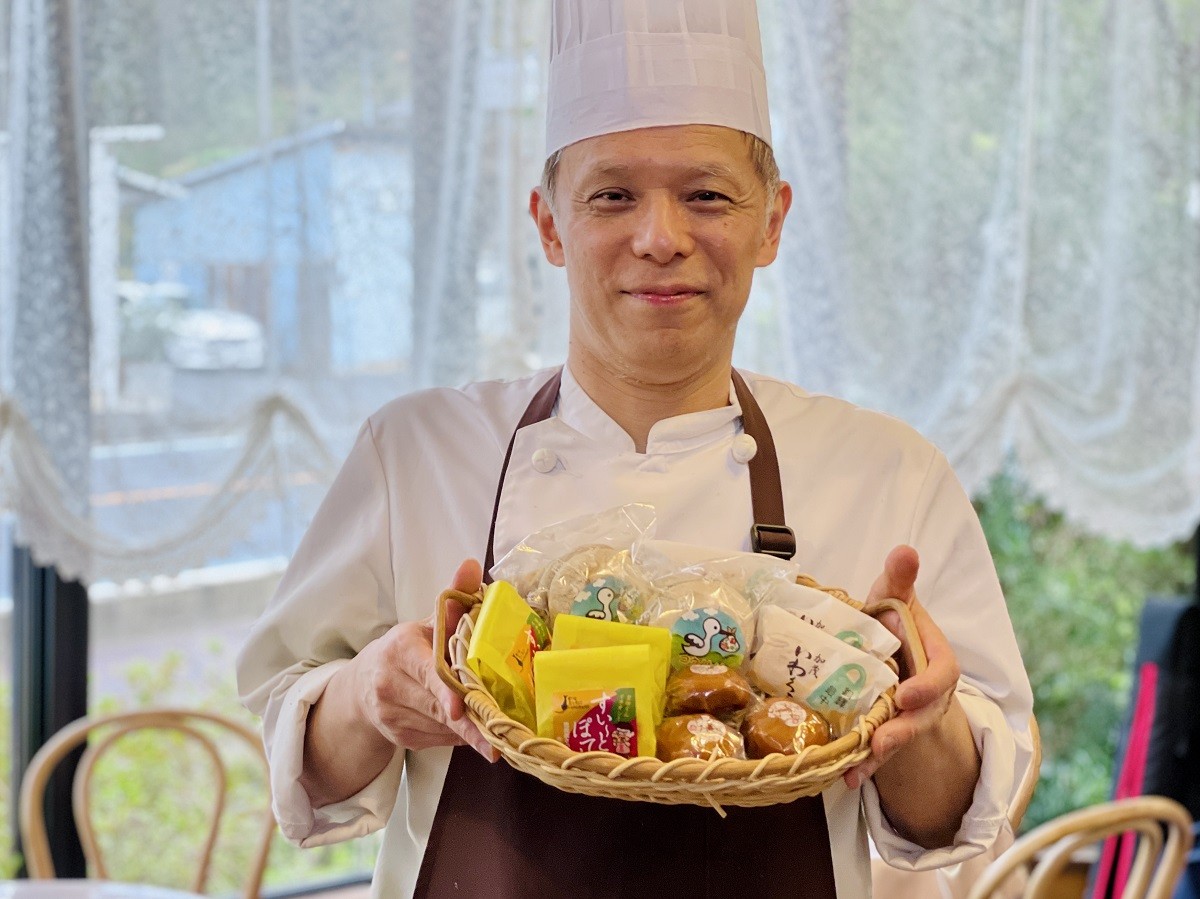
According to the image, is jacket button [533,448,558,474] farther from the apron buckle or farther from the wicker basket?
the wicker basket

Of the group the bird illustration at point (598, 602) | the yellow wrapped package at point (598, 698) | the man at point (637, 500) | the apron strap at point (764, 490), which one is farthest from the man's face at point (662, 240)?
the yellow wrapped package at point (598, 698)

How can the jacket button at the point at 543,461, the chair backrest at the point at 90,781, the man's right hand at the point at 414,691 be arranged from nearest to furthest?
the man's right hand at the point at 414,691 → the jacket button at the point at 543,461 → the chair backrest at the point at 90,781

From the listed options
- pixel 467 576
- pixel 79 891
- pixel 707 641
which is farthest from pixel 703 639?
pixel 79 891

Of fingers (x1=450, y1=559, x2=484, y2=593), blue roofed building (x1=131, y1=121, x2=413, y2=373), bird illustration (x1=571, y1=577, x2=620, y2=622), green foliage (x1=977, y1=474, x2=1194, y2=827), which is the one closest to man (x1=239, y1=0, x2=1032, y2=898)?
fingers (x1=450, y1=559, x2=484, y2=593)

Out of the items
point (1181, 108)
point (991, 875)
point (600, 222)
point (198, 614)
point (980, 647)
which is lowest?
point (991, 875)

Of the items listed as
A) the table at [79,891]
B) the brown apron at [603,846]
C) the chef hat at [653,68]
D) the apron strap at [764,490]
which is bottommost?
the table at [79,891]

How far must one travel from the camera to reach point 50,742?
7.43 ft

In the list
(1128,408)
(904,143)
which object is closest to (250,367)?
(904,143)

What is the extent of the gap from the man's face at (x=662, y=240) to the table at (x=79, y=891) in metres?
1.12

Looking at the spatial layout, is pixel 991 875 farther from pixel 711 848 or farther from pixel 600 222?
pixel 600 222

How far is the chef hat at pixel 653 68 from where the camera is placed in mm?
1372

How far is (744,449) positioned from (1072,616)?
199 cm

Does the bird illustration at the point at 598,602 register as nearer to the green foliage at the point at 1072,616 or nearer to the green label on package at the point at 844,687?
the green label on package at the point at 844,687

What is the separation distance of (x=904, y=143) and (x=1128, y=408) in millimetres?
769
